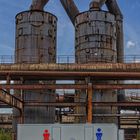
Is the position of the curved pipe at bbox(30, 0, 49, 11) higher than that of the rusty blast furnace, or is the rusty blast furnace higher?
the curved pipe at bbox(30, 0, 49, 11)

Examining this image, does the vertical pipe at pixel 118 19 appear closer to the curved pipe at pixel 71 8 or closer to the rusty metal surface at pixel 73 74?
the curved pipe at pixel 71 8

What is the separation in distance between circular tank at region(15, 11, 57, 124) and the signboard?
1498cm

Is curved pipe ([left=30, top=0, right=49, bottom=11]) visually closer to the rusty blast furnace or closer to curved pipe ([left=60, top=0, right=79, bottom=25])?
curved pipe ([left=60, top=0, right=79, bottom=25])

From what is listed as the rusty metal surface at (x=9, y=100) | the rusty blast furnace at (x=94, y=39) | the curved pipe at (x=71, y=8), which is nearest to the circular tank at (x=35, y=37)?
the rusty blast furnace at (x=94, y=39)

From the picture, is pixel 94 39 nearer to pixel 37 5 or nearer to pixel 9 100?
pixel 37 5

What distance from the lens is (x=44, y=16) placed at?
32000 millimetres

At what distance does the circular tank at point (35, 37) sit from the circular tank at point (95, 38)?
2.70 m

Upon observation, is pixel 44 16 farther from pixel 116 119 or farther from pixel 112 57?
pixel 116 119

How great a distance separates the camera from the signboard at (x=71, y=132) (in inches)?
559

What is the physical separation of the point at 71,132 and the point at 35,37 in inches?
716

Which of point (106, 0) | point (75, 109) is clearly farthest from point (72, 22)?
point (75, 109)

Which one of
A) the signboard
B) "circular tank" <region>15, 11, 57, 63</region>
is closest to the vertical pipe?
"circular tank" <region>15, 11, 57, 63</region>

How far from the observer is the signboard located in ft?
46.6

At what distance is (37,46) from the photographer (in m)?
31.0
